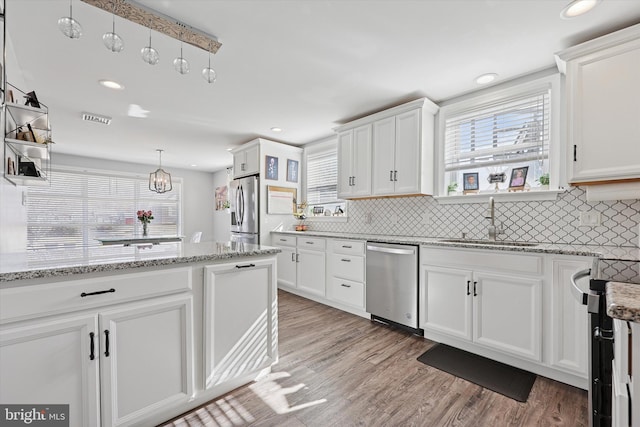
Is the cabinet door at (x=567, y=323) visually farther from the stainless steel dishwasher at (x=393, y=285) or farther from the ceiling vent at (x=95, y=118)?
the ceiling vent at (x=95, y=118)

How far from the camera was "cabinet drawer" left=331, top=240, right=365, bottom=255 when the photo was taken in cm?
323

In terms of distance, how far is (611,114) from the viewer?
6.15 feet

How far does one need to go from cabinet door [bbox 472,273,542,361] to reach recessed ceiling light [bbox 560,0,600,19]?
1767 mm

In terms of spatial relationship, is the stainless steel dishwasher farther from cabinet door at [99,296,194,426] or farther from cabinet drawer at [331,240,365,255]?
cabinet door at [99,296,194,426]

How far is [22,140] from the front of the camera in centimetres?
194

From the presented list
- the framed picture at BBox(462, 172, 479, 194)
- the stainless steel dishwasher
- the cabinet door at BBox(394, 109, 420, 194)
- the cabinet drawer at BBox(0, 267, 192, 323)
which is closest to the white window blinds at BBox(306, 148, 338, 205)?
the cabinet door at BBox(394, 109, 420, 194)

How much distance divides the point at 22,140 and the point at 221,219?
5656 mm

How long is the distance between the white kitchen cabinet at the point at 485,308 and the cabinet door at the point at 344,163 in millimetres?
1540

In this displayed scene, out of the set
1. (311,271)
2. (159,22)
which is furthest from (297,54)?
(311,271)

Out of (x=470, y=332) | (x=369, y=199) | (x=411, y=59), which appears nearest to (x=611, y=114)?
(x=411, y=59)

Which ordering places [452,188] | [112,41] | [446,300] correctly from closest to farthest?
[112,41]
[446,300]
[452,188]

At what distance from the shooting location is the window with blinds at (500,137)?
253 cm

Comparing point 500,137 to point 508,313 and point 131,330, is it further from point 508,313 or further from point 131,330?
point 131,330

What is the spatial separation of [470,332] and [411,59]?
233 cm
